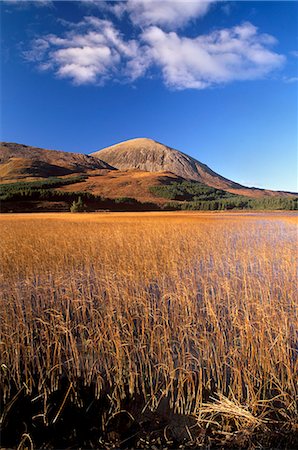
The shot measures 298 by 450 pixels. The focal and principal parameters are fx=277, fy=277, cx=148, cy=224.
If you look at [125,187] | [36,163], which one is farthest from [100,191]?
[36,163]

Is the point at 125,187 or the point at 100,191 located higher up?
the point at 125,187

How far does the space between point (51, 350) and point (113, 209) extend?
67.3m

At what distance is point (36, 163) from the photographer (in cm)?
13862

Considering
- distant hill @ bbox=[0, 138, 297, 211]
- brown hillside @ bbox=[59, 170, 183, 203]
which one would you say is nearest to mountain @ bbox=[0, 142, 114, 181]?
distant hill @ bbox=[0, 138, 297, 211]

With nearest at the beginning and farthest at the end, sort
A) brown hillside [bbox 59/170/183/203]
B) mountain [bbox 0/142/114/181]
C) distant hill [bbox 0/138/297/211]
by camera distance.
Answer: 1. distant hill [bbox 0/138/297/211]
2. brown hillside [bbox 59/170/183/203]
3. mountain [bbox 0/142/114/181]

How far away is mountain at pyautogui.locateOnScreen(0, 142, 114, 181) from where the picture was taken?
403ft

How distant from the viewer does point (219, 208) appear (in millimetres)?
78812

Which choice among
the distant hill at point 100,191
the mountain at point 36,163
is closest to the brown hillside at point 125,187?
the distant hill at point 100,191

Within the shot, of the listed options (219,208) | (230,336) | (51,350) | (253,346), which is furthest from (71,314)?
(219,208)

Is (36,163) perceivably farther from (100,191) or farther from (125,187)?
(125,187)

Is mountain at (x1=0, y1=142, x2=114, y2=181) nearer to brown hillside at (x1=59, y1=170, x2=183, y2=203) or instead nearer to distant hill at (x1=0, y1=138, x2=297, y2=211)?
distant hill at (x1=0, y1=138, x2=297, y2=211)

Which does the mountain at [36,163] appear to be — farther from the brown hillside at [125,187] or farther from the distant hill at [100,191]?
the brown hillside at [125,187]

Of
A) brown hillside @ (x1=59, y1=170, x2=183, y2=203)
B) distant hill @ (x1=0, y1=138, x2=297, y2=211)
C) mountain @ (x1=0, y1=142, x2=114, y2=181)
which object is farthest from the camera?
mountain @ (x1=0, y1=142, x2=114, y2=181)

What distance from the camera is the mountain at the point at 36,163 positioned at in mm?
122981
